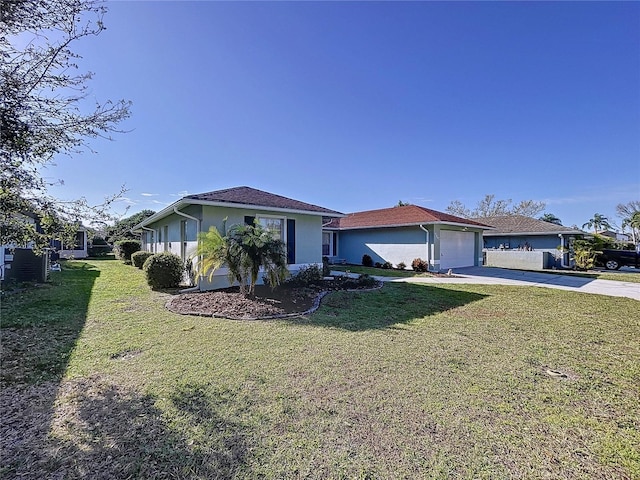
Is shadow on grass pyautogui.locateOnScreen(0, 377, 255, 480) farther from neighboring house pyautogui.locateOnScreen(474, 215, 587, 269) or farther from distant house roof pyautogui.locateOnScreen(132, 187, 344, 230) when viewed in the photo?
neighboring house pyautogui.locateOnScreen(474, 215, 587, 269)

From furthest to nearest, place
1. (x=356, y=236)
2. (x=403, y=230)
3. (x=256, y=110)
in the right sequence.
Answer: (x=356, y=236) < (x=403, y=230) < (x=256, y=110)

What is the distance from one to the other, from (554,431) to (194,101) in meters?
12.3

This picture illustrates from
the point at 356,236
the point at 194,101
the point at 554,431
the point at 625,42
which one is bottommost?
the point at 554,431

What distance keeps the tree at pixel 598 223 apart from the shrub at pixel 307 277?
66.1 meters

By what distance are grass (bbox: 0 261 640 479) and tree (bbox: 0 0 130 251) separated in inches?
82.9

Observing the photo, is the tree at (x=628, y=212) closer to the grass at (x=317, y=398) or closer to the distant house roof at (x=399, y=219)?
the distant house roof at (x=399, y=219)

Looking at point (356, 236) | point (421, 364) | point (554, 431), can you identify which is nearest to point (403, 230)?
point (356, 236)

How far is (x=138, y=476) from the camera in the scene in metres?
2.19

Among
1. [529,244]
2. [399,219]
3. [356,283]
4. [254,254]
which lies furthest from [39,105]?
[529,244]

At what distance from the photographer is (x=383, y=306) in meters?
8.14

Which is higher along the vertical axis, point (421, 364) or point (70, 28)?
point (70, 28)

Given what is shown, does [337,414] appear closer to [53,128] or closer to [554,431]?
[554,431]

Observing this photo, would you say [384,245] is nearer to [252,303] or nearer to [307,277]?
[307,277]

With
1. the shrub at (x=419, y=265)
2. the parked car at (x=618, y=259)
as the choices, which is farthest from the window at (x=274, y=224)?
the parked car at (x=618, y=259)
